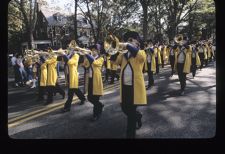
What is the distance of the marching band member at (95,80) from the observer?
6.86m

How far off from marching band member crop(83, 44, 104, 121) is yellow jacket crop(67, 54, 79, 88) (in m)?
0.78

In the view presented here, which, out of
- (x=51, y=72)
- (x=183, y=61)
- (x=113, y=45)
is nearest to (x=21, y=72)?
(x=51, y=72)

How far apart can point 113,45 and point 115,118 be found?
179cm

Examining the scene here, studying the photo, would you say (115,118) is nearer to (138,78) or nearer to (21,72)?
(138,78)

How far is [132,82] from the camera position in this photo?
5.62 metres

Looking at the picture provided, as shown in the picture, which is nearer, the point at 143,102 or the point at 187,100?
the point at 143,102

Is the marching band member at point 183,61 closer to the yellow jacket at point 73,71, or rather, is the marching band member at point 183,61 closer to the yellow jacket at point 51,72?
the yellow jacket at point 73,71

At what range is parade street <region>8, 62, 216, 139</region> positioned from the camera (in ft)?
18.9

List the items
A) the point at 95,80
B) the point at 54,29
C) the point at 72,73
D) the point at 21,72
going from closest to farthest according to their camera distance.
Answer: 1. the point at 95,80
2. the point at 72,73
3. the point at 21,72
4. the point at 54,29

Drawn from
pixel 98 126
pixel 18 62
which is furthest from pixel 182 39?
pixel 18 62
